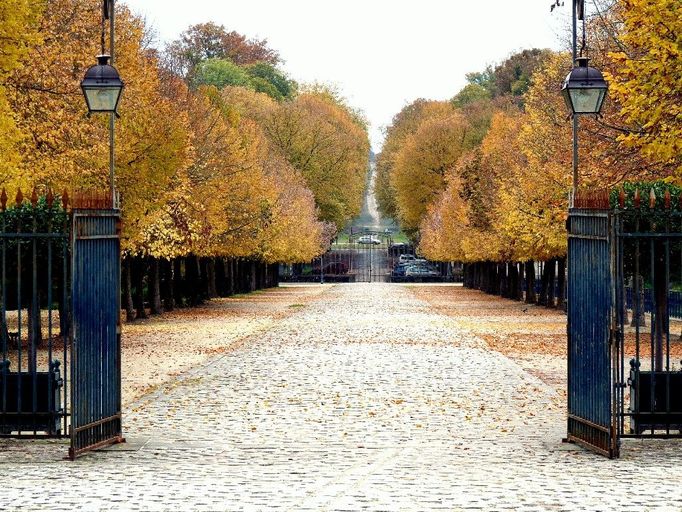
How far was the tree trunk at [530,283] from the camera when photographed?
186ft

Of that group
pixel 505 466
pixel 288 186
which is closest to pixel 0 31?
pixel 505 466

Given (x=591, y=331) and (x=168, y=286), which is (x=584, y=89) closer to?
(x=591, y=331)

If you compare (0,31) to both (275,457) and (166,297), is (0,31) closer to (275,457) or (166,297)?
(275,457)

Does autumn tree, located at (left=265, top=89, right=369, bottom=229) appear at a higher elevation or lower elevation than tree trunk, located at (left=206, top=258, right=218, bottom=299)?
higher

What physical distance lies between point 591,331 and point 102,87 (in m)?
8.16

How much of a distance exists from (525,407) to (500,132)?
185 feet

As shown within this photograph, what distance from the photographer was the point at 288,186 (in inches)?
3189

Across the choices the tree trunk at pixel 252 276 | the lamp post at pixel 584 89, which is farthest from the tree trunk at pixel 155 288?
the tree trunk at pixel 252 276

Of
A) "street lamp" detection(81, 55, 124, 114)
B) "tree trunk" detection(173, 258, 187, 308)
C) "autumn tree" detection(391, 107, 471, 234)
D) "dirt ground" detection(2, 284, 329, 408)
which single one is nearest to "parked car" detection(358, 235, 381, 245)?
"autumn tree" detection(391, 107, 471, 234)

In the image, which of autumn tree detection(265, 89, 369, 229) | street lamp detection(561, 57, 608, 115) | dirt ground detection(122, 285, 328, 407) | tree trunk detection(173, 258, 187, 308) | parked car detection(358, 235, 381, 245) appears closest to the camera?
street lamp detection(561, 57, 608, 115)

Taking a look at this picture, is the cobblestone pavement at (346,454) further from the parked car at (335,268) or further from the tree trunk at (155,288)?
the parked car at (335,268)

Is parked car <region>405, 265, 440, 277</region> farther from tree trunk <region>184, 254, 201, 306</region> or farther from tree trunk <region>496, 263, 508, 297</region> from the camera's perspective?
tree trunk <region>184, 254, 201, 306</region>

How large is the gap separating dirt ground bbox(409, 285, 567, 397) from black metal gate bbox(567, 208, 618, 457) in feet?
17.3

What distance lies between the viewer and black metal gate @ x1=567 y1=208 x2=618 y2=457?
12.7 m
